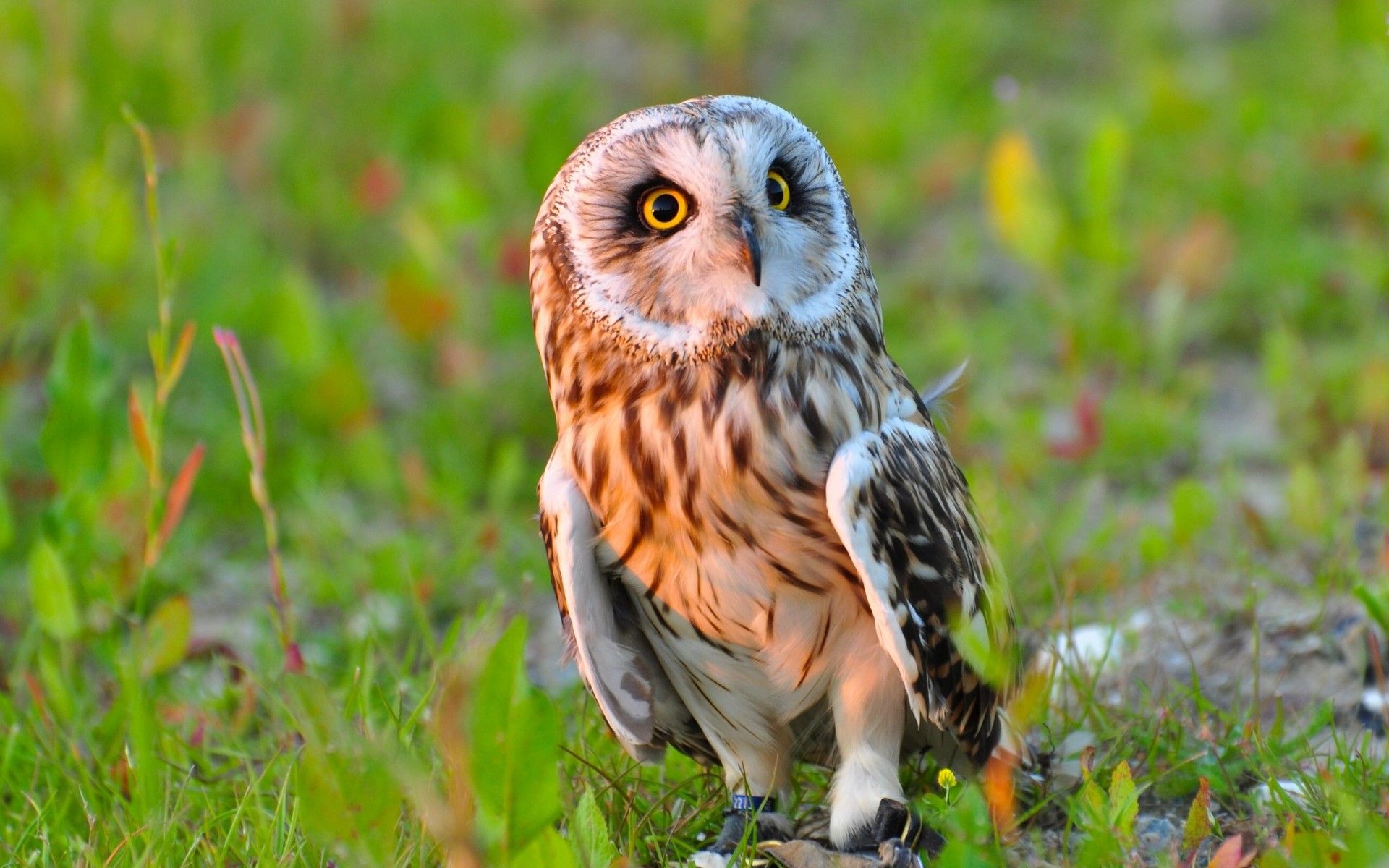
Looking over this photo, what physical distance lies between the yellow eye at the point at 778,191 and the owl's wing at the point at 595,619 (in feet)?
1.72

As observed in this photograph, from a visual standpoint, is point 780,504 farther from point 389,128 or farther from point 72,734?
point 389,128

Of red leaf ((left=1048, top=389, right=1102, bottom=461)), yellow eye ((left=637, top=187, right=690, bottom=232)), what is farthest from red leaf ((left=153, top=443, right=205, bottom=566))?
red leaf ((left=1048, top=389, right=1102, bottom=461))

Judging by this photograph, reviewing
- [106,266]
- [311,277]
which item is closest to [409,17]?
[311,277]

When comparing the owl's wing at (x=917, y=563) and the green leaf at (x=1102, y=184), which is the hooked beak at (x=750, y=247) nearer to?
the owl's wing at (x=917, y=563)

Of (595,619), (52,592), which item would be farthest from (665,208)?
(52,592)

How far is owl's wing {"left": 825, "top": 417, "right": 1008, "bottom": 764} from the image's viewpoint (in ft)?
6.84

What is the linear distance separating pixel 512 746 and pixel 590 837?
1.68ft

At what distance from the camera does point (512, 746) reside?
1.60 m

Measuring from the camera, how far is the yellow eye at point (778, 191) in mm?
2209

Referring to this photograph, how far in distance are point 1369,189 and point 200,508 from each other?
3.96m

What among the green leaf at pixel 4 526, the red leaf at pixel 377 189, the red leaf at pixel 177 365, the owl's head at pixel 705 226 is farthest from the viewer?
the red leaf at pixel 377 189

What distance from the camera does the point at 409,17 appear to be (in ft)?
21.7

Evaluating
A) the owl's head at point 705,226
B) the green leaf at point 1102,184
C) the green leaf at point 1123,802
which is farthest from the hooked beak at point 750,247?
the green leaf at point 1102,184

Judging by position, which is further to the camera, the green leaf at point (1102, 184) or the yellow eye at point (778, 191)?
the green leaf at point (1102, 184)
